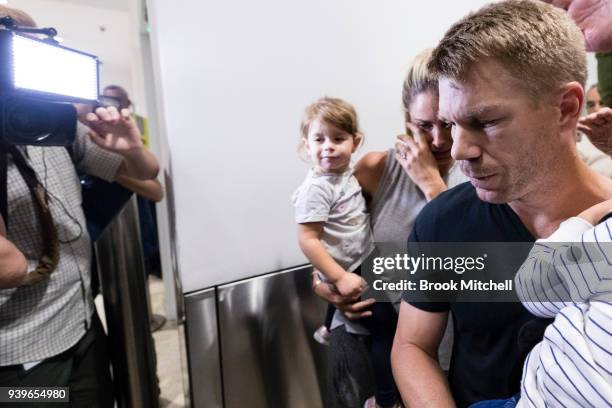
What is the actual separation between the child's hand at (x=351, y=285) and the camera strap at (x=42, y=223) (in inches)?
23.3

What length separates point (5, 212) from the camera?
0.71 metres

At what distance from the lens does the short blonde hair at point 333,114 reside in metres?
0.71

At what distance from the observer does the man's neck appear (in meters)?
0.49

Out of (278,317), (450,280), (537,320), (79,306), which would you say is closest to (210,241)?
(278,317)

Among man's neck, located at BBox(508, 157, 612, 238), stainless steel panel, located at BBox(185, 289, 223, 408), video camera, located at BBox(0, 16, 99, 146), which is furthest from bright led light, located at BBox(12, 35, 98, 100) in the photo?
man's neck, located at BBox(508, 157, 612, 238)

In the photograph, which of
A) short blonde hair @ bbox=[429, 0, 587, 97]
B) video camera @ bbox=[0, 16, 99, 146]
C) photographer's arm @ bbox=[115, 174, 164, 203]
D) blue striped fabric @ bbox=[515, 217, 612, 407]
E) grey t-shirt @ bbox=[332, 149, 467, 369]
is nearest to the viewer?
blue striped fabric @ bbox=[515, 217, 612, 407]

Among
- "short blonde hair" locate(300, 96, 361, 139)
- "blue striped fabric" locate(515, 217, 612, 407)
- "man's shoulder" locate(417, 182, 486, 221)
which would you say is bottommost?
→ "blue striped fabric" locate(515, 217, 612, 407)

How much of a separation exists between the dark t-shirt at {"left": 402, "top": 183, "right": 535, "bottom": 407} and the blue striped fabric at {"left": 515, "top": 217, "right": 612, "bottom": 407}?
117 mm

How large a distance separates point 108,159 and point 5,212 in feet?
0.89

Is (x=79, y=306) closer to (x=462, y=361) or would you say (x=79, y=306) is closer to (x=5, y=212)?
(x=5, y=212)

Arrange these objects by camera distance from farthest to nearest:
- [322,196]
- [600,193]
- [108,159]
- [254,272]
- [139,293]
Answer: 1. [139,293]
2. [108,159]
3. [254,272]
4. [322,196]
5. [600,193]

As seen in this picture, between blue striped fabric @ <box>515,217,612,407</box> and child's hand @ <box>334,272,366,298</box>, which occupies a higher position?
blue striped fabric @ <box>515,217,612,407</box>

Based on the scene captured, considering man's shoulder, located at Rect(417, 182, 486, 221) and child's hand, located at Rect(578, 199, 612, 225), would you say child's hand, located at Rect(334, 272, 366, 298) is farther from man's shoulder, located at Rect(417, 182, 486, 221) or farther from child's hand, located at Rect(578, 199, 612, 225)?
child's hand, located at Rect(578, 199, 612, 225)

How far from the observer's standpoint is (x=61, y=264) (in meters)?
0.81
